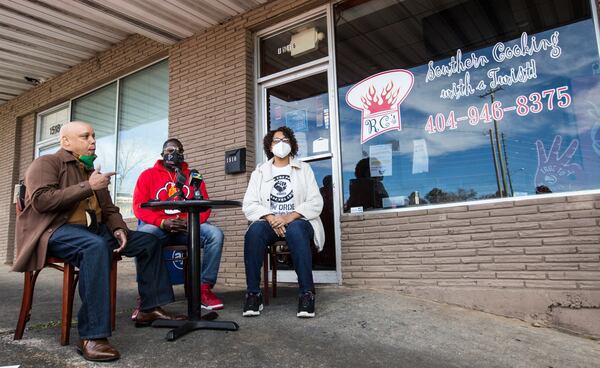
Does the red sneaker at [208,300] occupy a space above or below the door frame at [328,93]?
below

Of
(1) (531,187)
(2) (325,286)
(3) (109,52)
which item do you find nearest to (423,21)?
(1) (531,187)

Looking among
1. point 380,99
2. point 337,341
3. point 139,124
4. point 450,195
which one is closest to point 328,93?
point 380,99

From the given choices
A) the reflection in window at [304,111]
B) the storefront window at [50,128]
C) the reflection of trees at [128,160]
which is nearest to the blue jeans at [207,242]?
the reflection in window at [304,111]

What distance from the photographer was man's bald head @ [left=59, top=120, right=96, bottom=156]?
99.0 inches

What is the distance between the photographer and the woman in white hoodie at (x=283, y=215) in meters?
2.95

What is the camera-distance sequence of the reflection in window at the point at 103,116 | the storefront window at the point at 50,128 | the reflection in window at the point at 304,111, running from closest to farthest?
the reflection in window at the point at 304,111, the reflection in window at the point at 103,116, the storefront window at the point at 50,128

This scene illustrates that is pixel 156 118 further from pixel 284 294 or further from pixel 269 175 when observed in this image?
pixel 284 294

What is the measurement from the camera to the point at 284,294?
12.5ft

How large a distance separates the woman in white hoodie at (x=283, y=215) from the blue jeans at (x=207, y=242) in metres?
0.36

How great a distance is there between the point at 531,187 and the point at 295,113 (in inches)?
102

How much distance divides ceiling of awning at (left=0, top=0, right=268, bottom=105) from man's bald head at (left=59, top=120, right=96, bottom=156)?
9.33ft

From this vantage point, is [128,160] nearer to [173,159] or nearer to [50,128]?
[50,128]

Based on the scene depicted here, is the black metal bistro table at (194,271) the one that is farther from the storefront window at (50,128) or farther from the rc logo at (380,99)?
the storefront window at (50,128)

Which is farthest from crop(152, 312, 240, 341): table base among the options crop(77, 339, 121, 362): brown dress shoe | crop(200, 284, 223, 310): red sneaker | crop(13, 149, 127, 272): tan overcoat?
crop(13, 149, 127, 272): tan overcoat
